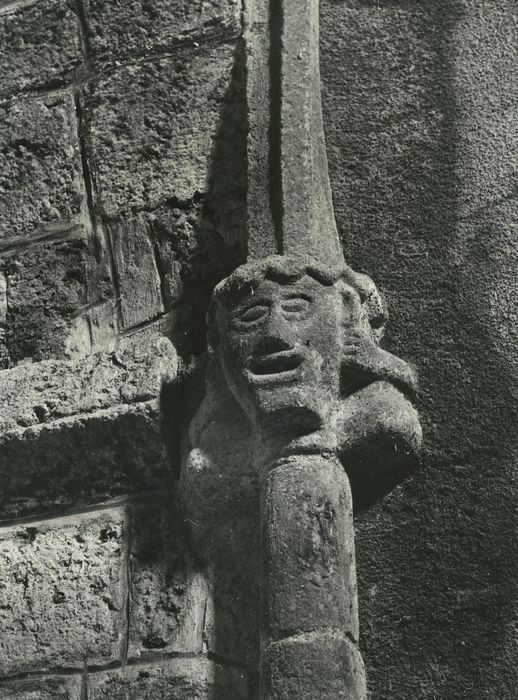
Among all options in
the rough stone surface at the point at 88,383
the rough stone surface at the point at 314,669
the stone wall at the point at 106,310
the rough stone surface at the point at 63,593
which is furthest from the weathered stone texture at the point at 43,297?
the rough stone surface at the point at 314,669

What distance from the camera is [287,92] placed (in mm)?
2551

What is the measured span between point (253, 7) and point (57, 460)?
118 cm

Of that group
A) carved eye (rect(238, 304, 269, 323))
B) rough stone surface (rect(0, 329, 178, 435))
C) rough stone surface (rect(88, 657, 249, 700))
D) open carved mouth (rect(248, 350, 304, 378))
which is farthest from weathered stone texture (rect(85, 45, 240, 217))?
rough stone surface (rect(88, 657, 249, 700))

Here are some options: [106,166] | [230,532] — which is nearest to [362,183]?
[106,166]

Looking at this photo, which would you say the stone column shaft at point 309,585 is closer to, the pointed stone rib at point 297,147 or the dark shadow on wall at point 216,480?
the dark shadow on wall at point 216,480

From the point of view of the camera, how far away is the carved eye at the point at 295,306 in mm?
2197

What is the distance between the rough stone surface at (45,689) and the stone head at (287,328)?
0.60m

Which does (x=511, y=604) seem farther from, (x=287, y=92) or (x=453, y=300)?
(x=287, y=92)

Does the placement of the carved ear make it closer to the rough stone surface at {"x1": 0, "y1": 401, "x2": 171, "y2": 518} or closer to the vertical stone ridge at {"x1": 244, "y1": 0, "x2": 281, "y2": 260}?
the vertical stone ridge at {"x1": 244, "y1": 0, "x2": 281, "y2": 260}

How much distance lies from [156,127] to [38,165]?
0.32m

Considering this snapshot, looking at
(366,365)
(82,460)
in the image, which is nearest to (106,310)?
(82,460)

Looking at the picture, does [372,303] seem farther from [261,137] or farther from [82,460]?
[82,460]

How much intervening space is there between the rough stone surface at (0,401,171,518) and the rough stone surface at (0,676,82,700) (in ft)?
1.16

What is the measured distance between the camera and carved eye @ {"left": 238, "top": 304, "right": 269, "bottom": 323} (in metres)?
2.21
